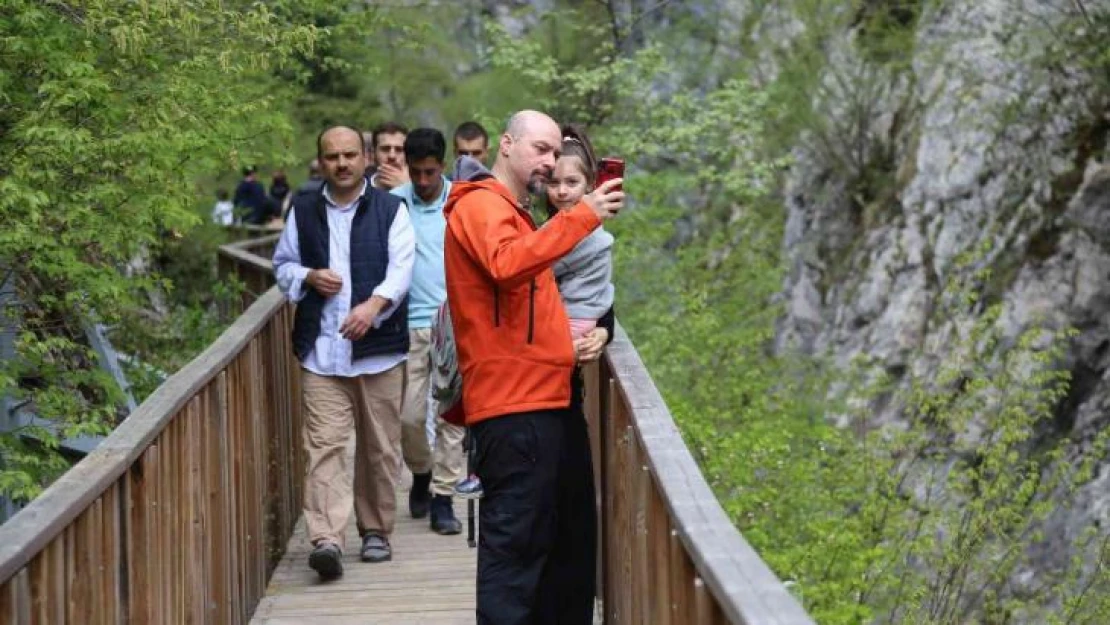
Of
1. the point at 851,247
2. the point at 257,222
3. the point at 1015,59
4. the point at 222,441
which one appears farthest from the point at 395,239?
the point at 257,222

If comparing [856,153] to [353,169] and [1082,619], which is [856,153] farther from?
[353,169]

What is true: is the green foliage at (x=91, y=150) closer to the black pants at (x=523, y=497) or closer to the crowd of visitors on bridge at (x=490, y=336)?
the crowd of visitors on bridge at (x=490, y=336)

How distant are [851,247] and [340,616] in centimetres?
1784

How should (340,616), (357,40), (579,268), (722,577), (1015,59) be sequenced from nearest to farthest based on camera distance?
(722,577)
(579,268)
(340,616)
(357,40)
(1015,59)

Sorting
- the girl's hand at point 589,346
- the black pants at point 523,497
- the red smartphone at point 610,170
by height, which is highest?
the red smartphone at point 610,170

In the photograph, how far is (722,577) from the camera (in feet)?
11.5

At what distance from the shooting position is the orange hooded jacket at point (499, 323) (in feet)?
19.2

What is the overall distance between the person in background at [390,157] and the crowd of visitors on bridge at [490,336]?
1087 mm

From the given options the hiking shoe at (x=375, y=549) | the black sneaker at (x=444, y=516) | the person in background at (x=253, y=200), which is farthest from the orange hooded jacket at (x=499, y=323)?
the person in background at (x=253, y=200)

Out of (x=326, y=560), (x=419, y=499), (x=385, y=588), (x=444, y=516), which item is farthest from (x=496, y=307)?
(x=419, y=499)

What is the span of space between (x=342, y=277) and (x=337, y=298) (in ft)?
0.34

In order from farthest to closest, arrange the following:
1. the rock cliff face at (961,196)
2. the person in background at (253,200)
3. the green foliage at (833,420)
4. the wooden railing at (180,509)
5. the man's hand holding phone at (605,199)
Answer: the person in background at (253,200), the rock cliff face at (961,196), the green foliage at (833,420), the man's hand holding phone at (605,199), the wooden railing at (180,509)

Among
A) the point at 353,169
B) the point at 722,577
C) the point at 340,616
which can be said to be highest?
the point at 353,169

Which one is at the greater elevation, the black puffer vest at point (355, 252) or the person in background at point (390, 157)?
the person in background at point (390, 157)
